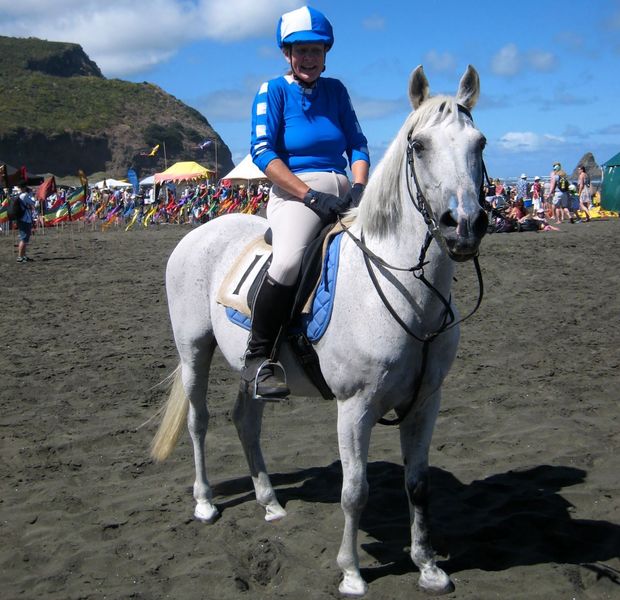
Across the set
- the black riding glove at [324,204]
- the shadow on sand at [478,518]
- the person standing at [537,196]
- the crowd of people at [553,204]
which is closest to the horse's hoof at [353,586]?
the shadow on sand at [478,518]

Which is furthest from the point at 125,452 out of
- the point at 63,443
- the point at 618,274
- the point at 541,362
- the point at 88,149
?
the point at 88,149

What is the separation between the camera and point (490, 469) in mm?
5379

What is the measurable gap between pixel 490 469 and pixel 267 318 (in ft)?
7.90

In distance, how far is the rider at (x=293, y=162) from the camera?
4.01 metres

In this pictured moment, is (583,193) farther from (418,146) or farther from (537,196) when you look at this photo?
(418,146)

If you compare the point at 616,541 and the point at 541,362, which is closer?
the point at 616,541

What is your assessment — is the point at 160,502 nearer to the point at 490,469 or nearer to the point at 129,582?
the point at 129,582

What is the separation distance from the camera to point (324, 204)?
13.1ft

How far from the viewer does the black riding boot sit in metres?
4.02

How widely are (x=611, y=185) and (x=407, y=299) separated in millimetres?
27214

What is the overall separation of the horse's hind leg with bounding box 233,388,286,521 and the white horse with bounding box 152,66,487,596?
956 millimetres

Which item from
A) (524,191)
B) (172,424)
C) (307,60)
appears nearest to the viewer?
(307,60)

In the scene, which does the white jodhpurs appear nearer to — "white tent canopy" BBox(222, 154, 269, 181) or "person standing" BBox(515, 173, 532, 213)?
"person standing" BBox(515, 173, 532, 213)

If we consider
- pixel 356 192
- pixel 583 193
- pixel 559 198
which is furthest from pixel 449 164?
pixel 583 193
